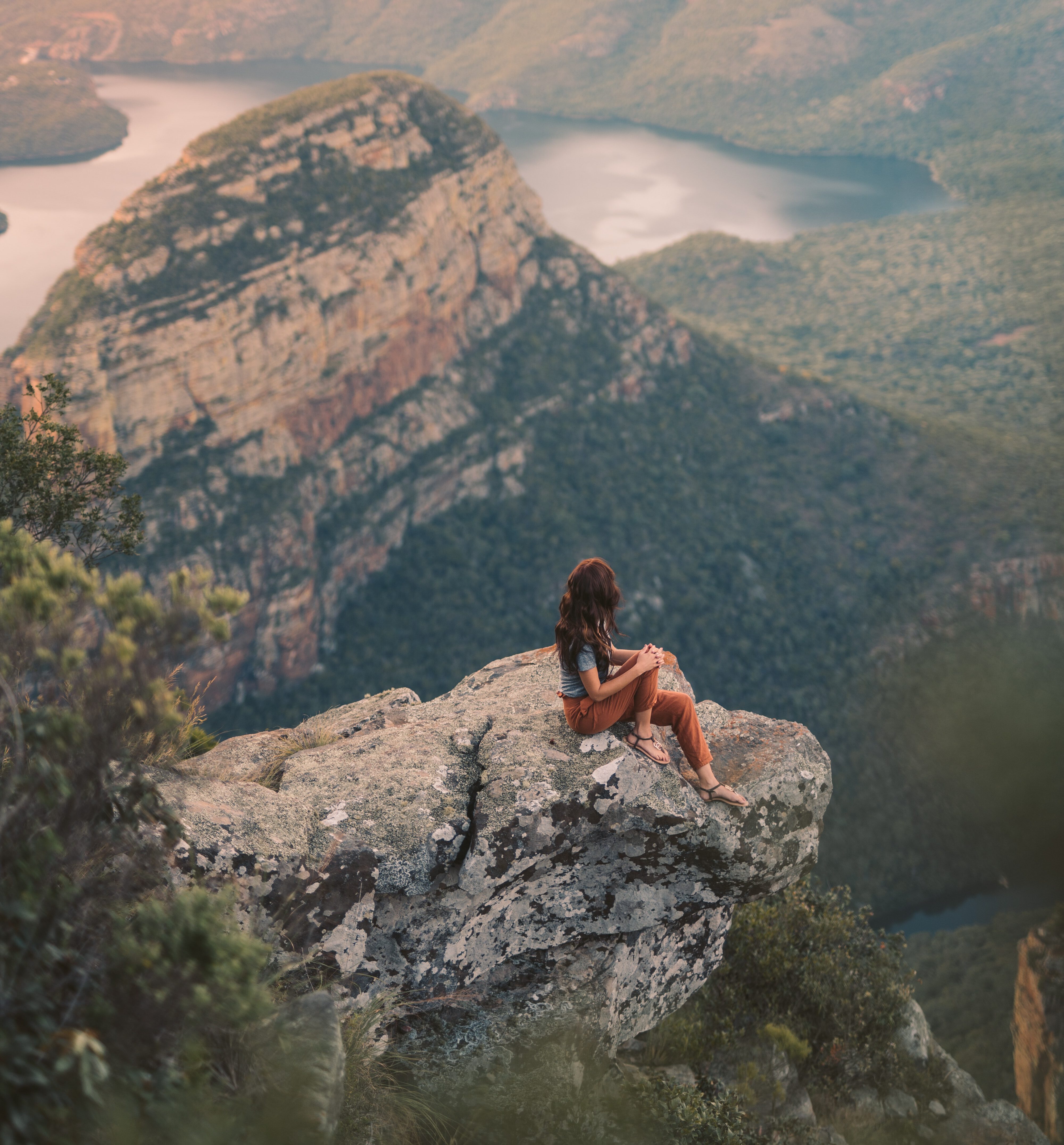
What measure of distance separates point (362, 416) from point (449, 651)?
15633 mm

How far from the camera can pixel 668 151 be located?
537ft

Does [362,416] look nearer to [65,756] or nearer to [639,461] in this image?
[639,461]

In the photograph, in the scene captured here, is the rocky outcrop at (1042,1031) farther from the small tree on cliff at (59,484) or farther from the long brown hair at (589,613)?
the small tree on cliff at (59,484)

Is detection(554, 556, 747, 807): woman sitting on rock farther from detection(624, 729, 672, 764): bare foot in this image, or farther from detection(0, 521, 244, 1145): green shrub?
detection(0, 521, 244, 1145): green shrub

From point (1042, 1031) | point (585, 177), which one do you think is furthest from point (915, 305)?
point (1042, 1031)

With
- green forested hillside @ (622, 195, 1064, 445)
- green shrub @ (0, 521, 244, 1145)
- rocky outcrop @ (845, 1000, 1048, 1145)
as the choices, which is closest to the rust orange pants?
green shrub @ (0, 521, 244, 1145)

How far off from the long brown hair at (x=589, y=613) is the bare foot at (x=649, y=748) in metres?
0.94

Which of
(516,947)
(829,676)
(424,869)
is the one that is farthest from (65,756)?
(829,676)

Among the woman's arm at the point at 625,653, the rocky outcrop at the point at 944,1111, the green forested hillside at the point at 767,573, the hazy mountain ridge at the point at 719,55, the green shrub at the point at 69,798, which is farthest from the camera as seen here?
the hazy mountain ridge at the point at 719,55

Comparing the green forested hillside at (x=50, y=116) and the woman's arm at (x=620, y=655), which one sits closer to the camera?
the woman's arm at (x=620, y=655)

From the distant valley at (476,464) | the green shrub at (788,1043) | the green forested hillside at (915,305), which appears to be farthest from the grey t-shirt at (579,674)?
the green forested hillside at (915,305)

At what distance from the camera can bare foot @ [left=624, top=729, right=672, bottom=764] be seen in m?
8.32

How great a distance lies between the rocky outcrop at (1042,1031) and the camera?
20.2 m

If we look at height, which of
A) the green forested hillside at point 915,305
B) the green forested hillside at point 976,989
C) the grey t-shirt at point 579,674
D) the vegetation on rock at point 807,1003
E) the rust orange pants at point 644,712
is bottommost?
the green forested hillside at point 976,989
